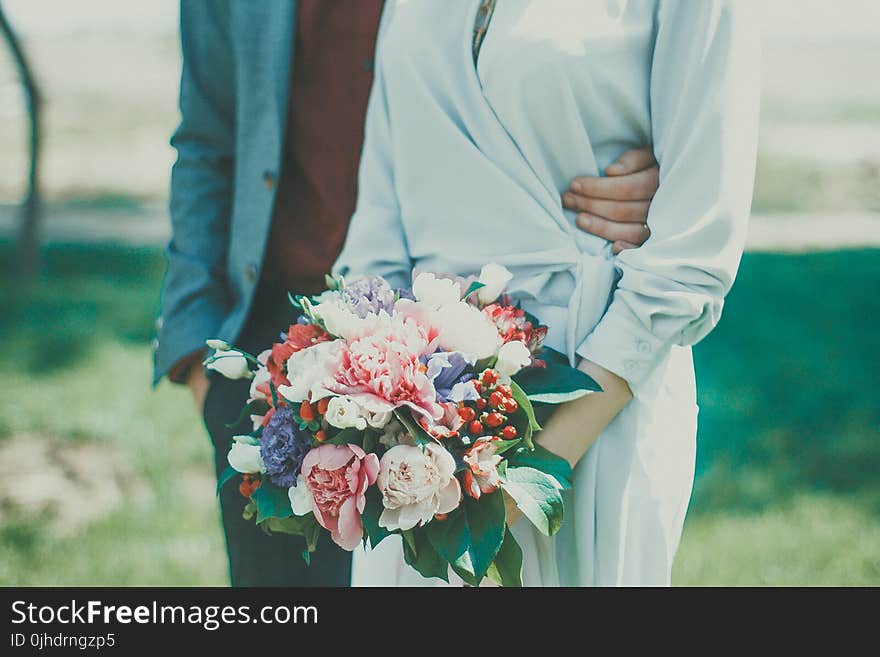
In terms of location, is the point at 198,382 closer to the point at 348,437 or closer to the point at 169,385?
the point at 348,437

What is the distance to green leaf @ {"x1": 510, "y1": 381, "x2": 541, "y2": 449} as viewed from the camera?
5.76 ft

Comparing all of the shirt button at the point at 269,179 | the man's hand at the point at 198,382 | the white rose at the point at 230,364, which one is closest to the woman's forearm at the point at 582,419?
the white rose at the point at 230,364

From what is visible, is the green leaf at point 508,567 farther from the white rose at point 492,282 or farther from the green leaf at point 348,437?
the white rose at point 492,282

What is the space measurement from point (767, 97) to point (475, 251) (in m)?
8.06

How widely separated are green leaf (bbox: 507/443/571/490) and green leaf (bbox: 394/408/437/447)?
183mm

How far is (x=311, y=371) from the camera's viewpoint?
1742mm

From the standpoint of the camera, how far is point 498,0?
2.02 metres

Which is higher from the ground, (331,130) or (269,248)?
(331,130)

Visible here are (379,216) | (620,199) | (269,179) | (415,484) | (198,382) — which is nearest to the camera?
(415,484)

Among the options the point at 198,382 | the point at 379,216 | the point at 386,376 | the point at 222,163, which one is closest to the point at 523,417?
the point at 386,376

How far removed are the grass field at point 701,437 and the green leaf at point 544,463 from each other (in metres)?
2.45

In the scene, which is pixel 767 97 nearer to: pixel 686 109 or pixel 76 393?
pixel 76 393

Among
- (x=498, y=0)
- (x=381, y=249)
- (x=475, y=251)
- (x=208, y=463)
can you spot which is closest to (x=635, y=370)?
(x=475, y=251)

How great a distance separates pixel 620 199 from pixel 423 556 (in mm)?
799
